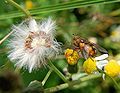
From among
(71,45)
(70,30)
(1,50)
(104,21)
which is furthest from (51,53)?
(104,21)

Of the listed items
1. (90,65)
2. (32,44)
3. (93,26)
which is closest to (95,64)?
(90,65)

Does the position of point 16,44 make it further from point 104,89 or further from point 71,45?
point 104,89

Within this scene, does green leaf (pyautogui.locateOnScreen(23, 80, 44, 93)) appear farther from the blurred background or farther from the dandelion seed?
the blurred background

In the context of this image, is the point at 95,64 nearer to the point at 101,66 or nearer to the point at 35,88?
the point at 101,66

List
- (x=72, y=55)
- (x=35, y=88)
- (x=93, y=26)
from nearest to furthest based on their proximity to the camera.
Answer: (x=35, y=88) → (x=72, y=55) → (x=93, y=26)

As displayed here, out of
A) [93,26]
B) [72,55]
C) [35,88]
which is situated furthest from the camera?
[93,26]

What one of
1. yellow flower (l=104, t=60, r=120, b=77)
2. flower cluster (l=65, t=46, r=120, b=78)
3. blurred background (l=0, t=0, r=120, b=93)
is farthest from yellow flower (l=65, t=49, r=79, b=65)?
blurred background (l=0, t=0, r=120, b=93)

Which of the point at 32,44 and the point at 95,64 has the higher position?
the point at 32,44

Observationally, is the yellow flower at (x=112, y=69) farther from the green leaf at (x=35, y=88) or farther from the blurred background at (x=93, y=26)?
the blurred background at (x=93, y=26)

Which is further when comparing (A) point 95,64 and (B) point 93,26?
(B) point 93,26
